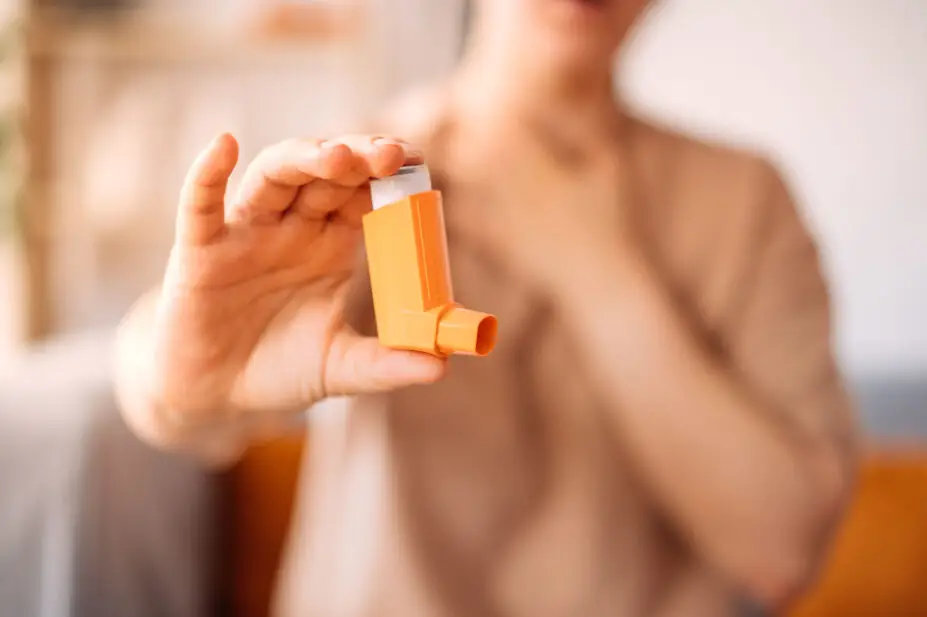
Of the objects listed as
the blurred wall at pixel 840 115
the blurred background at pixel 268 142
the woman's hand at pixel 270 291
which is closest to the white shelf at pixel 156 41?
the blurred background at pixel 268 142

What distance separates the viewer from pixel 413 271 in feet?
0.69

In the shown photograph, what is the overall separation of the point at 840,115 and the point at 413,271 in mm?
540

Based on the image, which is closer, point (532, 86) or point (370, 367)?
Result: point (370, 367)

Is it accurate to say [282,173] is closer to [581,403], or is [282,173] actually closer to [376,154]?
[376,154]

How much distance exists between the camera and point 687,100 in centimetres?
65

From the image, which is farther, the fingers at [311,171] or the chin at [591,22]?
the chin at [591,22]

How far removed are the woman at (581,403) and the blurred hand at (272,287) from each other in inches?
5.2

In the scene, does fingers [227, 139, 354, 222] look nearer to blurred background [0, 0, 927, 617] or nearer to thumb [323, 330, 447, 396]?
thumb [323, 330, 447, 396]

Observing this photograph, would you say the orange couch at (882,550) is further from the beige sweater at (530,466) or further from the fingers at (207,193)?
the fingers at (207,193)

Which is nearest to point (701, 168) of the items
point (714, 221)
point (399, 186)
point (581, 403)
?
point (714, 221)

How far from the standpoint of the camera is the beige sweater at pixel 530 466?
0.41 metres

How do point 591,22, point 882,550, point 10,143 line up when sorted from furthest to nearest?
point 10,143
point 882,550
point 591,22

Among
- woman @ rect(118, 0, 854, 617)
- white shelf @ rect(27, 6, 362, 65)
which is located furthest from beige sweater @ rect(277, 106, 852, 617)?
white shelf @ rect(27, 6, 362, 65)

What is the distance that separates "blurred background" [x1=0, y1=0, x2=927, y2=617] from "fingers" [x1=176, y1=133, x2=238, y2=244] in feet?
1.04
